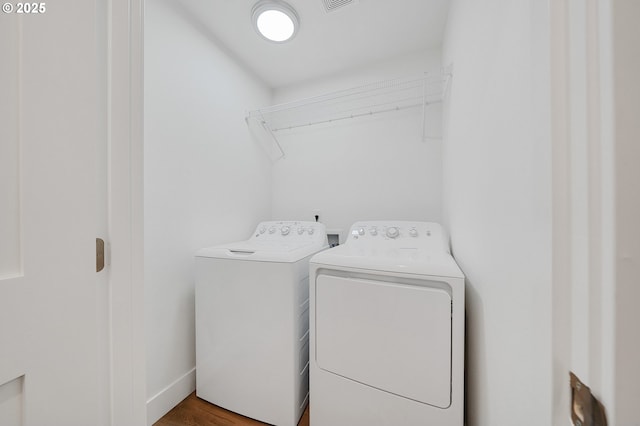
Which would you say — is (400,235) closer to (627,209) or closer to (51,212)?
(627,209)

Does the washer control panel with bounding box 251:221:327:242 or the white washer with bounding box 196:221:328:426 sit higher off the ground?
the washer control panel with bounding box 251:221:327:242

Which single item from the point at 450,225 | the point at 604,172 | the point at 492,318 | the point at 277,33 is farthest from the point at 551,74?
the point at 277,33

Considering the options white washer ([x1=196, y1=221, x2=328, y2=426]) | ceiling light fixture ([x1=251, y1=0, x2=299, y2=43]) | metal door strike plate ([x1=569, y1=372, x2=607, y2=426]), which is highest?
ceiling light fixture ([x1=251, y1=0, x2=299, y2=43])

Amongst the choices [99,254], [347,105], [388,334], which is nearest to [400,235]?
[388,334]

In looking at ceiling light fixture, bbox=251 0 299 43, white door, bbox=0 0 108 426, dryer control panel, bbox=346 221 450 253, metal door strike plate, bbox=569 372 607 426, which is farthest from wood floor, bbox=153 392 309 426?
ceiling light fixture, bbox=251 0 299 43

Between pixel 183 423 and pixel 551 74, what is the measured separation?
205 centimetres

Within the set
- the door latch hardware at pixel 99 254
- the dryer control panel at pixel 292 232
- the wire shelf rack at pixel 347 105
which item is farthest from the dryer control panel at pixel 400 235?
the door latch hardware at pixel 99 254

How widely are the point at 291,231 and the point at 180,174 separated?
2.93ft

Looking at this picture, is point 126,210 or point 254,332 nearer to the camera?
point 126,210

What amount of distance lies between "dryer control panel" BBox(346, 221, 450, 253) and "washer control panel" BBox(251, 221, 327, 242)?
0.29 m

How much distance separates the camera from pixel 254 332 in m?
1.27

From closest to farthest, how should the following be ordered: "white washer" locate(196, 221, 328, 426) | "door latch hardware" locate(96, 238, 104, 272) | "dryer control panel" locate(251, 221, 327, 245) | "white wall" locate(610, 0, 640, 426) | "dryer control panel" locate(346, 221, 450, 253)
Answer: "white wall" locate(610, 0, 640, 426), "door latch hardware" locate(96, 238, 104, 272), "white washer" locate(196, 221, 328, 426), "dryer control panel" locate(346, 221, 450, 253), "dryer control panel" locate(251, 221, 327, 245)

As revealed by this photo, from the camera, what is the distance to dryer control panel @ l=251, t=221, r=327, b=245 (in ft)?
5.67

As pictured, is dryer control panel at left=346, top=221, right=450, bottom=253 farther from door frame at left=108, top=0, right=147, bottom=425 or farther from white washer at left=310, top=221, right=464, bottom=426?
door frame at left=108, top=0, right=147, bottom=425
